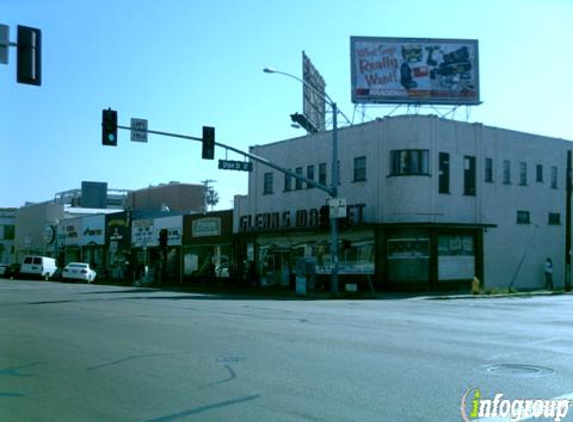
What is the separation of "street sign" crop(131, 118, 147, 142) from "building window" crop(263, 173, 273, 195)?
1897cm

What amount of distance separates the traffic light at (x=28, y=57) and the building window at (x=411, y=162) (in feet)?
82.2

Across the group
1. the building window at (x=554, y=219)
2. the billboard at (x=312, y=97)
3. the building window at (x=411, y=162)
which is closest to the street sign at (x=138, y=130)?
the building window at (x=411, y=162)

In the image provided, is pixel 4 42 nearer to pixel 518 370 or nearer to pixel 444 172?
pixel 518 370

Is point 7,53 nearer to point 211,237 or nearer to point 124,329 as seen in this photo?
point 124,329

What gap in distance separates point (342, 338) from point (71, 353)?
515cm

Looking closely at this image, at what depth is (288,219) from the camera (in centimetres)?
4225

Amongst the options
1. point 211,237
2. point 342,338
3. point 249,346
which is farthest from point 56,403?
point 211,237

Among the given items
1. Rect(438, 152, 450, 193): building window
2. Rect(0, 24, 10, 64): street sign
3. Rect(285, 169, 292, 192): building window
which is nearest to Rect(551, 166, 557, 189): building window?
Rect(438, 152, 450, 193): building window

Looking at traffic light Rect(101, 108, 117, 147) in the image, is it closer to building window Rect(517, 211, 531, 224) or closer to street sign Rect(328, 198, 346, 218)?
street sign Rect(328, 198, 346, 218)

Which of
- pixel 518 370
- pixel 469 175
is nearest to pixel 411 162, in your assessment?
pixel 469 175

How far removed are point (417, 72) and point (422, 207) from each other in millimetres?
8798

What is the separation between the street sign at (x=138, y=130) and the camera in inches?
1020

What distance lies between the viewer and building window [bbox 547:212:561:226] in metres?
A: 42.4

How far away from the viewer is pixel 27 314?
19344 mm
